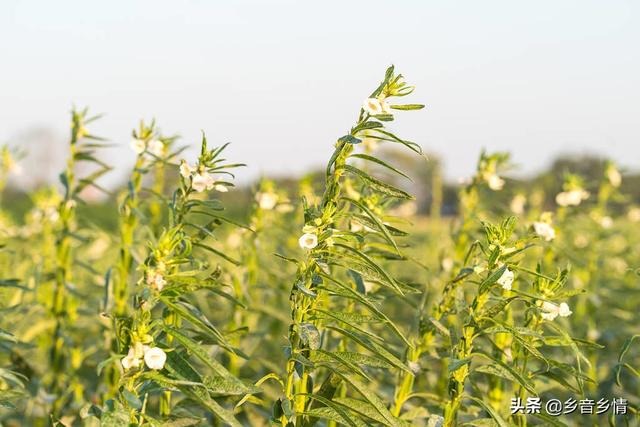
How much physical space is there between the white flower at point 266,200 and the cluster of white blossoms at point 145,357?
1.61 m

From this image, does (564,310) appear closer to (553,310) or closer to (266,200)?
(553,310)

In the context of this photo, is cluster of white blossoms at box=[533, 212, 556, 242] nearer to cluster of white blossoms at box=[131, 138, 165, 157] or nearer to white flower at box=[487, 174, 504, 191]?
white flower at box=[487, 174, 504, 191]

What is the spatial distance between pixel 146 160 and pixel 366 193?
85 cm

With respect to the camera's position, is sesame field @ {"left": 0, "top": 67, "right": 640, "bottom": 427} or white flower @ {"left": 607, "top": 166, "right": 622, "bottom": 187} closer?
sesame field @ {"left": 0, "top": 67, "right": 640, "bottom": 427}

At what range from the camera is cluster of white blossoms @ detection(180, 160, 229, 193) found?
2043 mm

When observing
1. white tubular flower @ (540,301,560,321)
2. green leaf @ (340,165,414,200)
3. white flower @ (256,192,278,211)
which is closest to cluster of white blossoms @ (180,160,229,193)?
green leaf @ (340,165,414,200)

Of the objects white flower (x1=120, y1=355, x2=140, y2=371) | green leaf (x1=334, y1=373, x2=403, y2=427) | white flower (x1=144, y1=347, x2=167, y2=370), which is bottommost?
green leaf (x1=334, y1=373, x2=403, y2=427)

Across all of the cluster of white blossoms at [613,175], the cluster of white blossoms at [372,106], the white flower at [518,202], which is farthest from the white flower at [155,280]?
the white flower at [518,202]

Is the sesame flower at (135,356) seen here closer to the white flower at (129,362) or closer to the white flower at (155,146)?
the white flower at (129,362)

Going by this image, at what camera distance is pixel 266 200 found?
10.9ft

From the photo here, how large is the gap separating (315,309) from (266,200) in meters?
1.47

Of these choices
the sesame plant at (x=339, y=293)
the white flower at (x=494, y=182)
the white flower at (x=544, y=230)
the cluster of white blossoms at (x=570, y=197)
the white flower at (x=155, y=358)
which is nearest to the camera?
the white flower at (x=155, y=358)

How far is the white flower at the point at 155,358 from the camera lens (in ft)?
5.60

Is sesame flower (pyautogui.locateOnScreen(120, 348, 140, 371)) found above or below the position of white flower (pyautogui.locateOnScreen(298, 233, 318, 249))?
below
